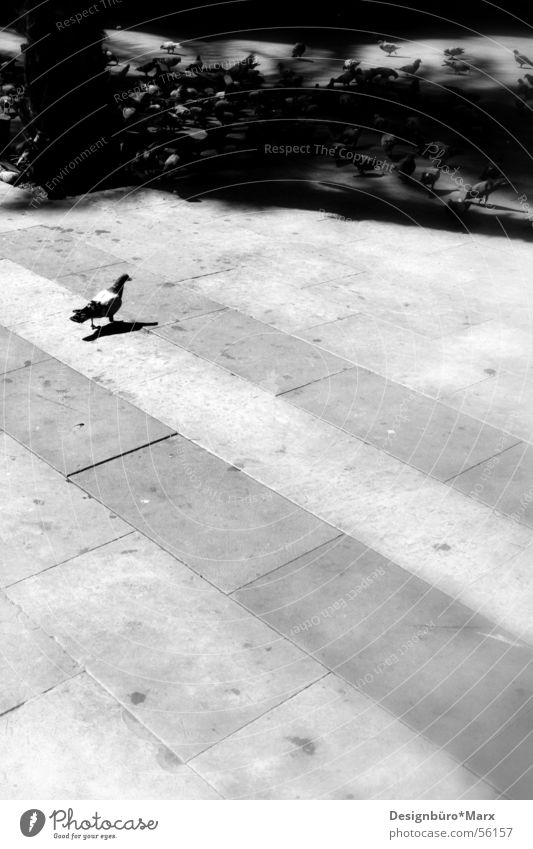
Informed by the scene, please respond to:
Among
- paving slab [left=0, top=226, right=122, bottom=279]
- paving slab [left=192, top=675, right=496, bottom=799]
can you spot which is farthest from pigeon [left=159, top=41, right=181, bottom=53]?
paving slab [left=192, top=675, right=496, bottom=799]

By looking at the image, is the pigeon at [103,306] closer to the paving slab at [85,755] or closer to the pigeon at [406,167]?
the paving slab at [85,755]

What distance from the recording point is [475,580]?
5.44 metres

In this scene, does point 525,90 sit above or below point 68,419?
above

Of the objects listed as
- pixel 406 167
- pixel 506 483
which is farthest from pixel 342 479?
pixel 406 167

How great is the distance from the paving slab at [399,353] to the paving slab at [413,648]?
7.48 feet

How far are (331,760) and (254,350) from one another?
4098mm

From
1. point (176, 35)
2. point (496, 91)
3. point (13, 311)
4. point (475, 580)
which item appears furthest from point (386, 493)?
point (176, 35)

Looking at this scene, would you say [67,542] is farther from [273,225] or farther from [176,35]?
[176,35]

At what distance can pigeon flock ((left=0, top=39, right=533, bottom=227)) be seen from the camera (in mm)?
12266

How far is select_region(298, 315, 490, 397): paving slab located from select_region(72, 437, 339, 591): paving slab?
1.83 metres

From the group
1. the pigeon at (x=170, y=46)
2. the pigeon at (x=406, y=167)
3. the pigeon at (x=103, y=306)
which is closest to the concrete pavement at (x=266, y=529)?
the pigeon at (x=103, y=306)

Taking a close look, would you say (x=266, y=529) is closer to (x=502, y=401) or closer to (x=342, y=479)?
(x=342, y=479)

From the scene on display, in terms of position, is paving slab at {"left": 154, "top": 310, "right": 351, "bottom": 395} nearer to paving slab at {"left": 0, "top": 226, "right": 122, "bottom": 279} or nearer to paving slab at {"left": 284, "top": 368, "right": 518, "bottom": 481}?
paving slab at {"left": 284, "top": 368, "right": 518, "bottom": 481}

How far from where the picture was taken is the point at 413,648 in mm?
4961
